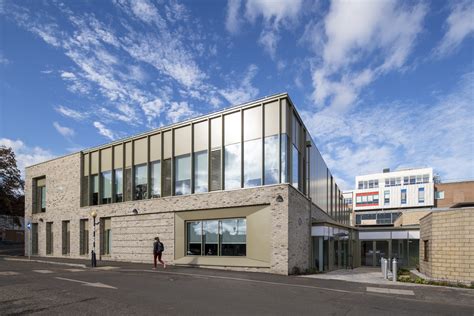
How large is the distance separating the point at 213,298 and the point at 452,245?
10494mm

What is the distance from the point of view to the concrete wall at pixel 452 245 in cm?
1460

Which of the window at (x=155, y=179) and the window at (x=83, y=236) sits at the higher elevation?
the window at (x=155, y=179)

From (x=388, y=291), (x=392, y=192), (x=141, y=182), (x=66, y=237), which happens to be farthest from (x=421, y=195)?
(x=388, y=291)

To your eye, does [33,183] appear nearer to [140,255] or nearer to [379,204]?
[140,255]

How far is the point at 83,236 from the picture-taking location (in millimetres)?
29875

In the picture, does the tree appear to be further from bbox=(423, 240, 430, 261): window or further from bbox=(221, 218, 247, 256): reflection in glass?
bbox=(423, 240, 430, 261): window

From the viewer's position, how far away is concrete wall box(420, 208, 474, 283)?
47.9 feet

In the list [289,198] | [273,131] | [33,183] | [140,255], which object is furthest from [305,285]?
[33,183]

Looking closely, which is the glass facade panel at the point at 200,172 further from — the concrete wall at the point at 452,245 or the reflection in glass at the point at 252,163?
the concrete wall at the point at 452,245

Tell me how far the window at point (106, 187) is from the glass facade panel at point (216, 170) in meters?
10.4

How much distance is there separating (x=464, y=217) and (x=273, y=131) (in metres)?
9.11

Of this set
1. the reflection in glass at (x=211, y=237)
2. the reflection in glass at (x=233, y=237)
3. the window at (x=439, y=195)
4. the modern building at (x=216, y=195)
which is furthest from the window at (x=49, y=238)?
the window at (x=439, y=195)

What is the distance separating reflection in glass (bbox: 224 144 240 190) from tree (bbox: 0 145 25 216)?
31384 mm

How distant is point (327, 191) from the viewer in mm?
33688
